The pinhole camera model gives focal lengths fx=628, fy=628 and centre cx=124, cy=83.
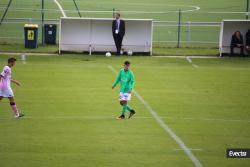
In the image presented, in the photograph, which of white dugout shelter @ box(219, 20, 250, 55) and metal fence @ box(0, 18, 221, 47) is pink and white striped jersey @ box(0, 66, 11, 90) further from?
white dugout shelter @ box(219, 20, 250, 55)

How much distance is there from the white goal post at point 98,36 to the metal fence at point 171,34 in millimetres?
2196

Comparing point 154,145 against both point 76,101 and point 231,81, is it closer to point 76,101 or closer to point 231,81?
point 76,101

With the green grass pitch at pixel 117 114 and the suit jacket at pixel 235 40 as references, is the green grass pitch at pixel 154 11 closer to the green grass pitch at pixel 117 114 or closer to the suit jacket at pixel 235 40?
the suit jacket at pixel 235 40

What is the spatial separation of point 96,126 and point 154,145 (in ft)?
8.56

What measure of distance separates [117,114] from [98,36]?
16044 millimetres

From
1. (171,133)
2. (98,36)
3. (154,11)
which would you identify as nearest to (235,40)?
(98,36)

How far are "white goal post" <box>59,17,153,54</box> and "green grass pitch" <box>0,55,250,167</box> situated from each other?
4.04 meters

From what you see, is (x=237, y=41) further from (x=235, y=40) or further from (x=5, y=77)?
(x=5, y=77)

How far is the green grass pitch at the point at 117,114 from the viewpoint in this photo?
15375mm

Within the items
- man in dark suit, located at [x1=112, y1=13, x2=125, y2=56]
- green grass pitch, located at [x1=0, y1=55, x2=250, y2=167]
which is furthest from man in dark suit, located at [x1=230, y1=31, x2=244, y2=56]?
man in dark suit, located at [x1=112, y1=13, x2=125, y2=56]

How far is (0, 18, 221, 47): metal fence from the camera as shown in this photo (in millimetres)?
39344

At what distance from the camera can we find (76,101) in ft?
73.3

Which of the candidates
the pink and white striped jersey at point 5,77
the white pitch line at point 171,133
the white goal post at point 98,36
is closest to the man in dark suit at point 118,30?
the white goal post at point 98,36

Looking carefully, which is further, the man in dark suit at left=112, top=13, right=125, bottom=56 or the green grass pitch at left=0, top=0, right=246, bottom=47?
the green grass pitch at left=0, top=0, right=246, bottom=47
